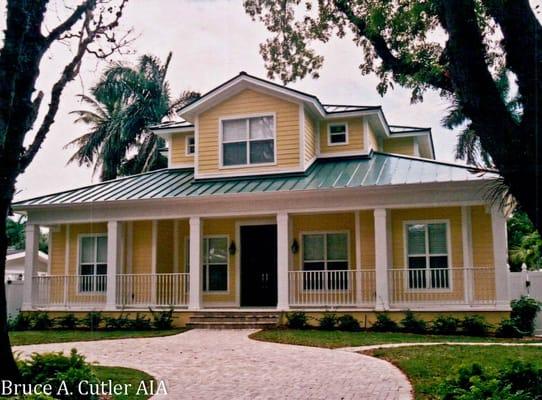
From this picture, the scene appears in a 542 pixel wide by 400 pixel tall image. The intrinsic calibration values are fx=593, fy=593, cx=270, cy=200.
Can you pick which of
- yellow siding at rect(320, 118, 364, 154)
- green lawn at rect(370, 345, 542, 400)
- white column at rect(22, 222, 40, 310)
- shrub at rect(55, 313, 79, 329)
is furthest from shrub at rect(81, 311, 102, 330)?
green lawn at rect(370, 345, 542, 400)

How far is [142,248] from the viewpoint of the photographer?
63.7ft

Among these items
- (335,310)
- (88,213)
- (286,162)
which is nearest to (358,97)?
(286,162)

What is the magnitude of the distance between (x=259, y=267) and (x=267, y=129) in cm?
436

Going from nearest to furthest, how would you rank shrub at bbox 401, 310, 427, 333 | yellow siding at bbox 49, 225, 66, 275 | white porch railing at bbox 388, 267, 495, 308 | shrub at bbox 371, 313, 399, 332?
1. shrub at bbox 401, 310, 427, 333
2. shrub at bbox 371, 313, 399, 332
3. white porch railing at bbox 388, 267, 495, 308
4. yellow siding at bbox 49, 225, 66, 275

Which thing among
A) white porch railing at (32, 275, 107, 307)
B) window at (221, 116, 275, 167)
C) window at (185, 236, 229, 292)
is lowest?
white porch railing at (32, 275, 107, 307)

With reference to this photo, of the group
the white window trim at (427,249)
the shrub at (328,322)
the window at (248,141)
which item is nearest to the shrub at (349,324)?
the shrub at (328,322)

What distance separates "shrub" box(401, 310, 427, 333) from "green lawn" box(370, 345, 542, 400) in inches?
127

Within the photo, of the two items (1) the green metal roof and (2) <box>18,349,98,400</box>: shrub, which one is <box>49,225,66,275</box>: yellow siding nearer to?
(1) the green metal roof

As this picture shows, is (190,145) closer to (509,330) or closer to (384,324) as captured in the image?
(384,324)

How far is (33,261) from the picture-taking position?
61.5 feet

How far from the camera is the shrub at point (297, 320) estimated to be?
1569cm

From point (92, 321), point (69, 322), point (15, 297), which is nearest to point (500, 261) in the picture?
point (92, 321)

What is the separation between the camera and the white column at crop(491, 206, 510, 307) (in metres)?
14.7

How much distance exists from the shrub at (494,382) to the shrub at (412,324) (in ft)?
26.0
